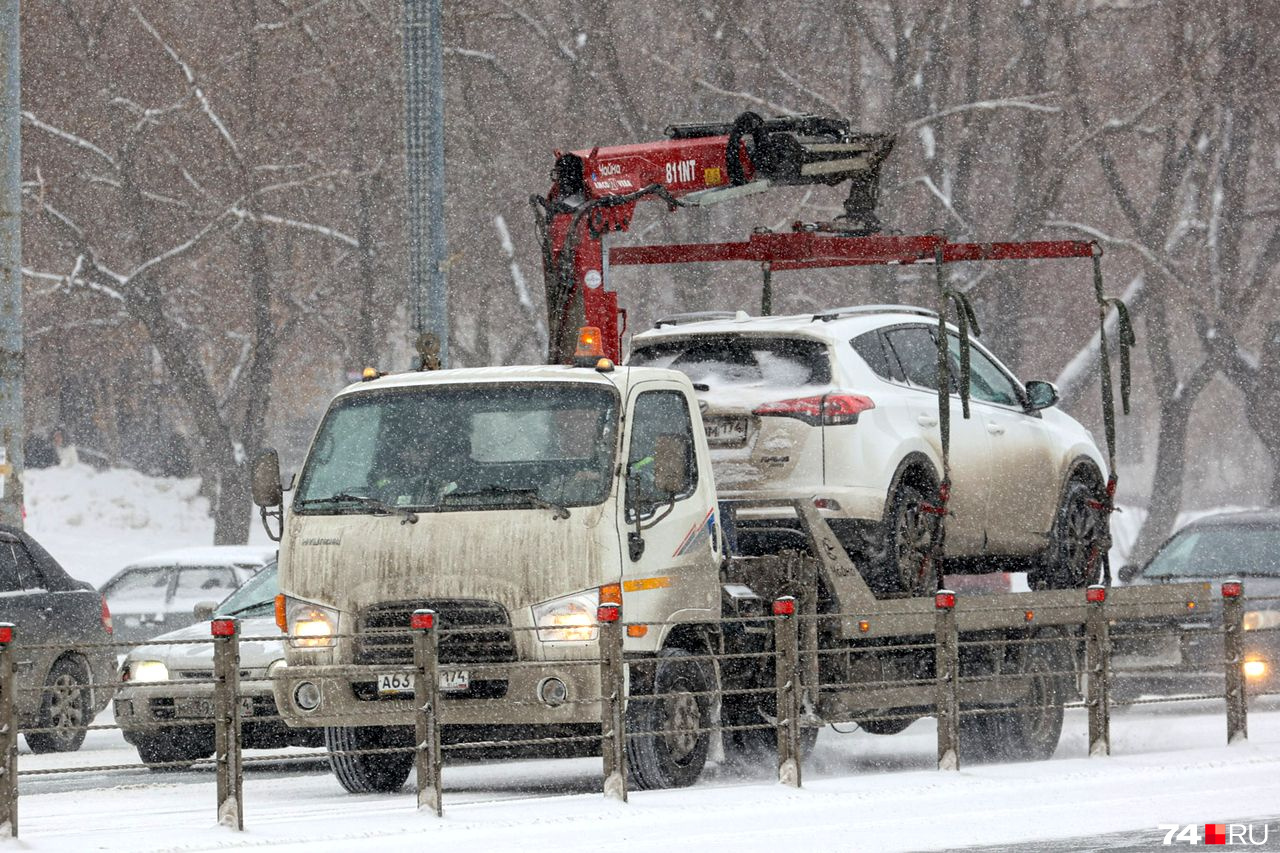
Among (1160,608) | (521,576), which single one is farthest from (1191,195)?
(521,576)

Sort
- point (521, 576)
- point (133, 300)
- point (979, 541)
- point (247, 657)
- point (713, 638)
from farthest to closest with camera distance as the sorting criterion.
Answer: point (133, 300)
point (247, 657)
point (979, 541)
point (713, 638)
point (521, 576)

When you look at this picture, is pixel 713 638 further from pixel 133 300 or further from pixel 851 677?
pixel 133 300

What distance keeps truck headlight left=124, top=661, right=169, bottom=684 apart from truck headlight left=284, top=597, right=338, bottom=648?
378cm

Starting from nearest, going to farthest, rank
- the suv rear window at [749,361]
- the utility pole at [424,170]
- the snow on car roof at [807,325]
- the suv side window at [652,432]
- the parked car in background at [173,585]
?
the suv side window at [652,432] → the suv rear window at [749,361] → the snow on car roof at [807,325] → the utility pole at [424,170] → the parked car in background at [173,585]

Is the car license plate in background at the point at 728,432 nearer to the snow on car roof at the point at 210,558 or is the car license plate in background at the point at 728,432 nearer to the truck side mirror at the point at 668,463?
the truck side mirror at the point at 668,463

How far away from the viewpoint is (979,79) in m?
38.4

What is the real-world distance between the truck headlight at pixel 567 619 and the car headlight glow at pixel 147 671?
15.8ft

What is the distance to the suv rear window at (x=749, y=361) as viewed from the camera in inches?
581

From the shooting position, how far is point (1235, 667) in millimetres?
16516

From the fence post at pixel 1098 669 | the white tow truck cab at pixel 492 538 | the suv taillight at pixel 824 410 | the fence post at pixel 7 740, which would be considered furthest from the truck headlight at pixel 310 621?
the fence post at pixel 1098 669

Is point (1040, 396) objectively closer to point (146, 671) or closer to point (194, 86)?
point (146, 671)

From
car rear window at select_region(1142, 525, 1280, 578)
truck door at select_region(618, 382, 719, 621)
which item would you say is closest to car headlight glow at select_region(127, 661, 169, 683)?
truck door at select_region(618, 382, 719, 621)

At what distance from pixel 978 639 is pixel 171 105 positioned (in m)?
24.7

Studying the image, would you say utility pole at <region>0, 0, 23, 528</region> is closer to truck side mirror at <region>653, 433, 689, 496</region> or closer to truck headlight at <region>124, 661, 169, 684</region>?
truck headlight at <region>124, 661, 169, 684</region>
